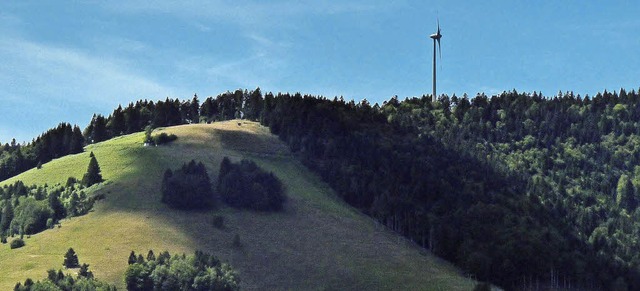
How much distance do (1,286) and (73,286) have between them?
48.6ft

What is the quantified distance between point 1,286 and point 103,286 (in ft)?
62.4

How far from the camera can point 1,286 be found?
199500 mm

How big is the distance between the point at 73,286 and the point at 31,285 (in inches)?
292

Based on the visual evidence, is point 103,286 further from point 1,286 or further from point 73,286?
point 1,286

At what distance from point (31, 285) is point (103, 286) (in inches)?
503

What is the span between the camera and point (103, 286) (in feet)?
651

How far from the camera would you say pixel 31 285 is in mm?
194625

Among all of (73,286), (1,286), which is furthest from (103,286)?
(1,286)

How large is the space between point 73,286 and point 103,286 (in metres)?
5.73
